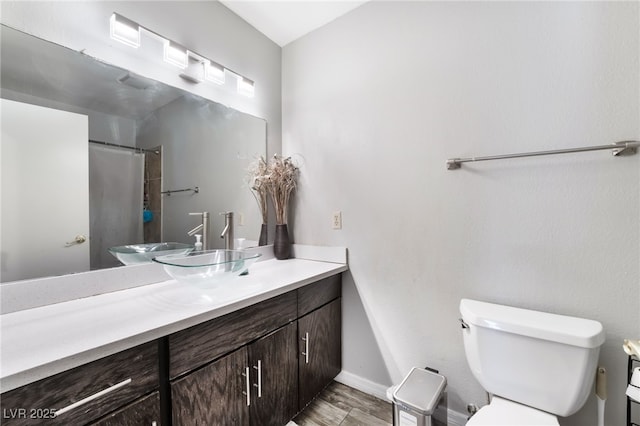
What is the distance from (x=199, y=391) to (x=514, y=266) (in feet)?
4.73

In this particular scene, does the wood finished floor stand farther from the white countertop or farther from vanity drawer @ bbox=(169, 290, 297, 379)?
the white countertop

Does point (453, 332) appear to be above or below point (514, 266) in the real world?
below

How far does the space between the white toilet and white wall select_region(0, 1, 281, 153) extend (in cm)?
180

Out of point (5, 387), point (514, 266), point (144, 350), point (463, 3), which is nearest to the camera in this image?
point (5, 387)

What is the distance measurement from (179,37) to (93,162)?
2.76 feet

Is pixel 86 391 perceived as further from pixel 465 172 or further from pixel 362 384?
pixel 465 172

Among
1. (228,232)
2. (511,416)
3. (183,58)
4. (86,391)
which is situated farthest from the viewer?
(228,232)

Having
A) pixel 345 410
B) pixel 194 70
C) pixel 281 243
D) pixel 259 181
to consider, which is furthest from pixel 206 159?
pixel 345 410

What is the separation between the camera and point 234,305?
104cm

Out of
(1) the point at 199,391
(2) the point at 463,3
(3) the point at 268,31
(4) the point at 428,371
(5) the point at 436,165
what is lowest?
(4) the point at 428,371

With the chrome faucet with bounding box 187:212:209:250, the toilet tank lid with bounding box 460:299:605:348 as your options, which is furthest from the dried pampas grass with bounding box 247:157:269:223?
the toilet tank lid with bounding box 460:299:605:348

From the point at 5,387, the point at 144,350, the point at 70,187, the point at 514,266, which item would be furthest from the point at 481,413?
the point at 70,187

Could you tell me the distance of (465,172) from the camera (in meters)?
1.36

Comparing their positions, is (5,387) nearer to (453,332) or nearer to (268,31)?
(453,332)
